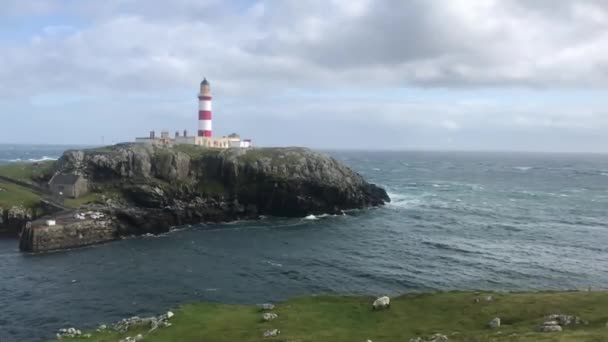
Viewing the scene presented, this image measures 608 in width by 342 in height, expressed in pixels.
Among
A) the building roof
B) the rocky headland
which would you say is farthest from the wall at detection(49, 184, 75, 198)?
the rocky headland

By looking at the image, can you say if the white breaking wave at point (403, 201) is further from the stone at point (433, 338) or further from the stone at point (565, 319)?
the stone at point (433, 338)

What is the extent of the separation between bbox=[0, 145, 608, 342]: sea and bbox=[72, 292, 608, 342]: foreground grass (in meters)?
9.93

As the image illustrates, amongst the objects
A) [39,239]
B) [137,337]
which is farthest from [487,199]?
[137,337]

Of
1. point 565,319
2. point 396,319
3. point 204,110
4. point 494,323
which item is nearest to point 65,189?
point 204,110

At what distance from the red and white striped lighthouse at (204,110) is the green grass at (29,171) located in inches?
1434

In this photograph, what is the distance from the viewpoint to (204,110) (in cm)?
12975

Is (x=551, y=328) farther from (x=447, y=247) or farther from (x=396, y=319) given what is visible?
(x=447, y=247)

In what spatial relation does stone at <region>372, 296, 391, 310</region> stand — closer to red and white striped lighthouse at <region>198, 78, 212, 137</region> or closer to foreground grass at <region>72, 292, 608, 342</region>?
foreground grass at <region>72, 292, 608, 342</region>

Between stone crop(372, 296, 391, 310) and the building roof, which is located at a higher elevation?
the building roof

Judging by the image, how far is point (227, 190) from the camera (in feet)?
332

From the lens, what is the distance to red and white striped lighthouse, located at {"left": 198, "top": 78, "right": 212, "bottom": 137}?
127 metres

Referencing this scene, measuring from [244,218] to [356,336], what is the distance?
65431 millimetres

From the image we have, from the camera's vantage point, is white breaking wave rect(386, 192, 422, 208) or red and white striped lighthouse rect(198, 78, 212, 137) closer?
white breaking wave rect(386, 192, 422, 208)

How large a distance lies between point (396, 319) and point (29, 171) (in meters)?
94.8
